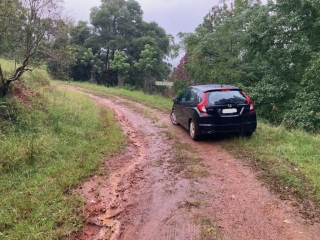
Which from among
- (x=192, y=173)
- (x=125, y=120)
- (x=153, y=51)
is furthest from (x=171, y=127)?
(x=153, y=51)

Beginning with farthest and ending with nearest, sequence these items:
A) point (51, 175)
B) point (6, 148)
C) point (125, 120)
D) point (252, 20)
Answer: point (252, 20) → point (125, 120) → point (6, 148) → point (51, 175)

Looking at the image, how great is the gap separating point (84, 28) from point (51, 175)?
1062 inches

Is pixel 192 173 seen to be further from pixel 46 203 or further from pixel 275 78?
pixel 275 78

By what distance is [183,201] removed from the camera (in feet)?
13.4

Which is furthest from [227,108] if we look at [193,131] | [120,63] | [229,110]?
[120,63]

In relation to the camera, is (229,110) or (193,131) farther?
(193,131)

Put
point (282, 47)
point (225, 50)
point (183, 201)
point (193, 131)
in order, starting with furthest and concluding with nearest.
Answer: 1. point (225, 50)
2. point (282, 47)
3. point (193, 131)
4. point (183, 201)

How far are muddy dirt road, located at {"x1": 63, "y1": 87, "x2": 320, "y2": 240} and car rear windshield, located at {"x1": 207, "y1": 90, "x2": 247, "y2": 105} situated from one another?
4.23 feet

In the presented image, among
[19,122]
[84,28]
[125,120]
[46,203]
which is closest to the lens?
[46,203]

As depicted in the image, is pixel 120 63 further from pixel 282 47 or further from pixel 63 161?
pixel 63 161

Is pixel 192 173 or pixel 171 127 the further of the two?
pixel 171 127

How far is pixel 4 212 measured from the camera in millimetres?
3605

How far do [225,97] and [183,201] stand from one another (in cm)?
368

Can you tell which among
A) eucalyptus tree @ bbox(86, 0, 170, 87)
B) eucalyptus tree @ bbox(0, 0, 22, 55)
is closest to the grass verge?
eucalyptus tree @ bbox(0, 0, 22, 55)
